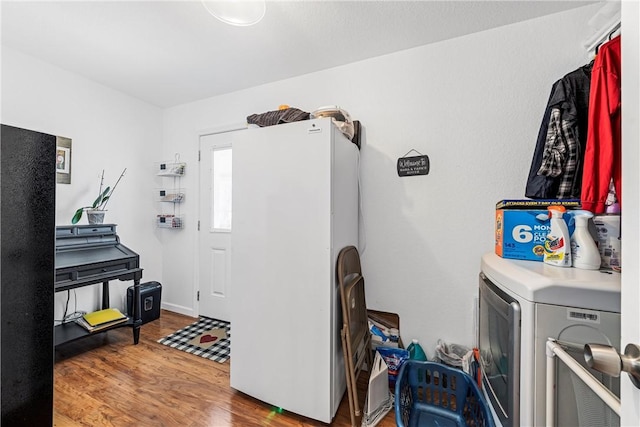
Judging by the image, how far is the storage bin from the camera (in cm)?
144

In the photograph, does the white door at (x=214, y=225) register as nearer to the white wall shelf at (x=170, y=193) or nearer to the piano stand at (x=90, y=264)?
the white wall shelf at (x=170, y=193)

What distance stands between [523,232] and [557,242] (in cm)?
14

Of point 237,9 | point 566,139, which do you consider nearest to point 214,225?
point 237,9

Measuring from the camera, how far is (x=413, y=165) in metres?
1.99

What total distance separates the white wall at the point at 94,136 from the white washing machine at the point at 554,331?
3.38 m

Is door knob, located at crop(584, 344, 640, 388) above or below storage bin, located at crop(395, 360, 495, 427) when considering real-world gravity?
above

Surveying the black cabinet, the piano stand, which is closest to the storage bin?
the black cabinet

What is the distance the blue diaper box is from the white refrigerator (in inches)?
34.0

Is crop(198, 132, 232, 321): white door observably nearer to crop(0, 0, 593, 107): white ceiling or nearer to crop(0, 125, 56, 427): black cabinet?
crop(0, 0, 593, 107): white ceiling

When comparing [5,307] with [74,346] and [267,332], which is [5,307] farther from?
[74,346]

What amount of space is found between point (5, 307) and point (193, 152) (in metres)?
2.29

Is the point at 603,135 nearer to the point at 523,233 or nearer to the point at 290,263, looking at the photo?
the point at 523,233

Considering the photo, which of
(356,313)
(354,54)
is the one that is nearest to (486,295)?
(356,313)

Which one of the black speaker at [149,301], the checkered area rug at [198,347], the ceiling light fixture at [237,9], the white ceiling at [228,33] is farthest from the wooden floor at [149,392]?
the white ceiling at [228,33]
